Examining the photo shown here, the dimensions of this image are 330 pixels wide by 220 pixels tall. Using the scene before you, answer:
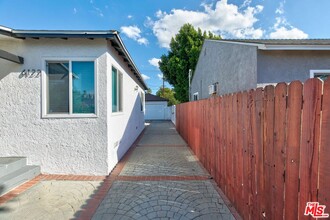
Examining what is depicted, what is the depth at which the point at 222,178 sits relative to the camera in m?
3.95

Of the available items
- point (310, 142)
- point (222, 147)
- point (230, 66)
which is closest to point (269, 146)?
point (310, 142)

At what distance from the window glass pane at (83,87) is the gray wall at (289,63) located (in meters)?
5.19

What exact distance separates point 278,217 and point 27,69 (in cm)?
595

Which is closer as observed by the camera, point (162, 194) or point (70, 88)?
point (162, 194)

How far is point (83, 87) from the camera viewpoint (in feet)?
16.3

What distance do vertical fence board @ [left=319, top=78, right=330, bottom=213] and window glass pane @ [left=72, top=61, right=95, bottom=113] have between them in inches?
186

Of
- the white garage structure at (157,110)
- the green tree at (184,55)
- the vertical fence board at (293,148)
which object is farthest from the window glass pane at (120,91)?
the white garage structure at (157,110)

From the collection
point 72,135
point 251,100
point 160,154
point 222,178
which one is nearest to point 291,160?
point 251,100

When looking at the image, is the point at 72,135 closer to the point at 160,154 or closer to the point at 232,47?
the point at 160,154

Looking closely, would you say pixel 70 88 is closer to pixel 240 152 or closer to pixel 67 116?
pixel 67 116

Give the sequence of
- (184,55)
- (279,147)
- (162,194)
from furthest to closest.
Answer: (184,55) → (162,194) → (279,147)

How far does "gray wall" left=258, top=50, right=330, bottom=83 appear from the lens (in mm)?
6035

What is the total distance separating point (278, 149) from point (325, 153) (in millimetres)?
561

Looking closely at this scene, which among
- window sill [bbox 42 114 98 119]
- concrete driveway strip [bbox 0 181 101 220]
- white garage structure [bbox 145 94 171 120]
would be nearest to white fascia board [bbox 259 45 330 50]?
window sill [bbox 42 114 98 119]
